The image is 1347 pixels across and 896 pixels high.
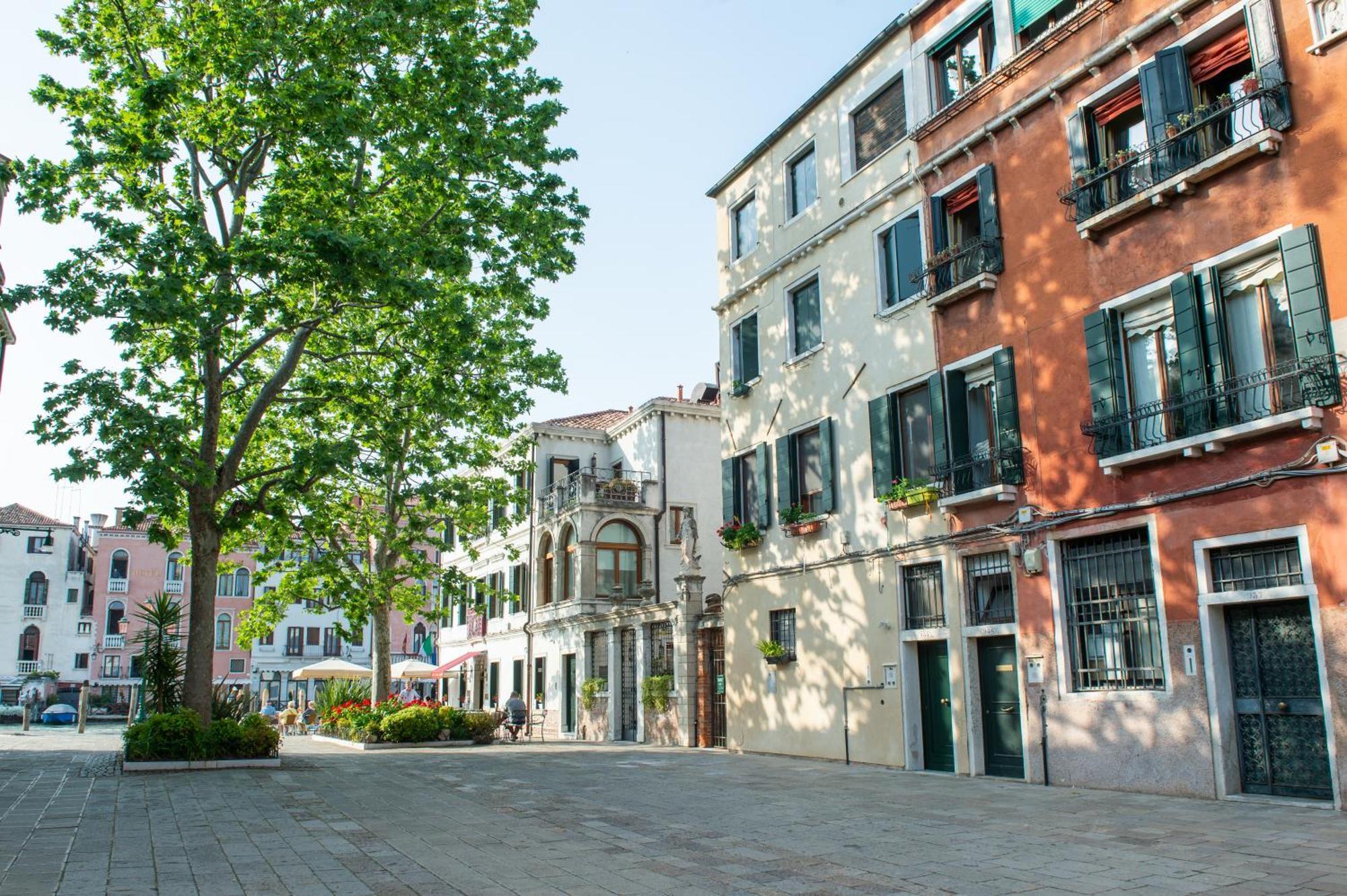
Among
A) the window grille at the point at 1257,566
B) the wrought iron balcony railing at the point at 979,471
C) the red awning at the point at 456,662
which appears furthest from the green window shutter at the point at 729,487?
the red awning at the point at 456,662

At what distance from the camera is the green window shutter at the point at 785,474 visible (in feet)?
62.8

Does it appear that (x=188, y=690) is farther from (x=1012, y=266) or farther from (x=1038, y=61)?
(x=1038, y=61)

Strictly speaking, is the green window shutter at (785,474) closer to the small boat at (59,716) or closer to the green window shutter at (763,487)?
the green window shutter at (763,487)

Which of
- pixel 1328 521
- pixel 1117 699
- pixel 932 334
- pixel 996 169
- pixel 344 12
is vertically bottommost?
pixel 1117 699

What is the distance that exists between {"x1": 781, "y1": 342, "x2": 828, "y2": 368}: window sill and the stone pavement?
760 centimetres

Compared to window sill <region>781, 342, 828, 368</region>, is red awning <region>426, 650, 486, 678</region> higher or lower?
lower

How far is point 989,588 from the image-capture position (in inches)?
580

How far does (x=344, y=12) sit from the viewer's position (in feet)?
54.6

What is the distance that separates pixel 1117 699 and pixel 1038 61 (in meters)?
8.69

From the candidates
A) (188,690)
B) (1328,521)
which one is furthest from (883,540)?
(188,690)

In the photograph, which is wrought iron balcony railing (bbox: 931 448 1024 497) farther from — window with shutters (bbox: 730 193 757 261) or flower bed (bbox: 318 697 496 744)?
flower bed (bbox: 318 697 496 744)

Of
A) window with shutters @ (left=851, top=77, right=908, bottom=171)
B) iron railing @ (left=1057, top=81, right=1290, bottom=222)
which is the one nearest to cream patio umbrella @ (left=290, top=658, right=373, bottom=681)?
window with shutters @ (left=851, top=77, right=908, bottom=171)

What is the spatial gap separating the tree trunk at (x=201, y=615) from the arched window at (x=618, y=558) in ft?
57.8

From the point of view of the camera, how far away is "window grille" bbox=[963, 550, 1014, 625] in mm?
14375
